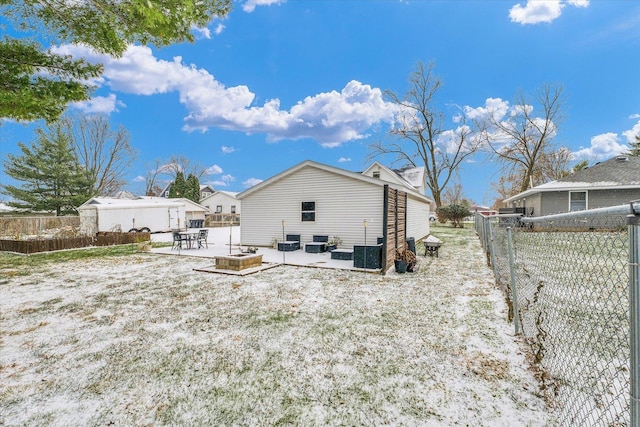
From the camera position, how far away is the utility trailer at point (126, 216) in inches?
813

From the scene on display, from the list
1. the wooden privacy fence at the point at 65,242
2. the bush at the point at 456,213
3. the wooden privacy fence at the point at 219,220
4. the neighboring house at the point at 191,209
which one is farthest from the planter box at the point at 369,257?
the wooden privacy fence at the point at 219,220

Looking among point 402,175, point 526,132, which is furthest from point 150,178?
point 526,132

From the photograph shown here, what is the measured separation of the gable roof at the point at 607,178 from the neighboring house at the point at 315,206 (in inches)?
422

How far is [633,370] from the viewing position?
1266 millimetres

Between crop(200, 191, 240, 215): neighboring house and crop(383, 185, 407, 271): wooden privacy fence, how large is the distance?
32531mm

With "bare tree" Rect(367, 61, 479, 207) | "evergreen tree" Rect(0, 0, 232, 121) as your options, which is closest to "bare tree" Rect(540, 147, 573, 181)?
"bare tree" Rect(367, 61, 479, 207)

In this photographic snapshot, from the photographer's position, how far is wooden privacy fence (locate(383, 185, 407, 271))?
743cm

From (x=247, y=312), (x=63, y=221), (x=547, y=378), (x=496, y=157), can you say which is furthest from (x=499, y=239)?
(x=63, y=221)

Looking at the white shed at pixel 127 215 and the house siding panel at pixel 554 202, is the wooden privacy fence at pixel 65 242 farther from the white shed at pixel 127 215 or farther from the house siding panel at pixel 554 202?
the house siding panel at pixel 554 202

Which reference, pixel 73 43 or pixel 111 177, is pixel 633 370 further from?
pixel 111 177

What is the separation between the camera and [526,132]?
A: 27.9 meters

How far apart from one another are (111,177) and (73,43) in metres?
35.8

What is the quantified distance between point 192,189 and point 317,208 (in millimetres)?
36385

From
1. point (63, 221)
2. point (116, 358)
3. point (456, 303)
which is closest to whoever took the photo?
point (116, 358)
